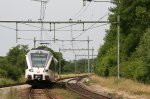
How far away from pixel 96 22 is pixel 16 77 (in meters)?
32.5

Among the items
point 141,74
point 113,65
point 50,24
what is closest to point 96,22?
point 50,24

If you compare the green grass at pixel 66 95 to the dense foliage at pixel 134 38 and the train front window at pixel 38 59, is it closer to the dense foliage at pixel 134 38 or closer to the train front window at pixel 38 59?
the train front window at pixel 38 59

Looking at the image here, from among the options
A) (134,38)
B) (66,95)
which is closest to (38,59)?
(66,95)

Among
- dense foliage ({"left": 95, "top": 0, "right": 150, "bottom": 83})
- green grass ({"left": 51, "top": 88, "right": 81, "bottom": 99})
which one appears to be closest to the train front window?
green grass ({"left": 51, "top": 88, "right": 81, "bottom": 99})

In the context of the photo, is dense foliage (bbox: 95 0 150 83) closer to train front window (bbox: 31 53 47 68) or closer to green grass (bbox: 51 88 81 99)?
train front window (bbox: 31 53 47 68)

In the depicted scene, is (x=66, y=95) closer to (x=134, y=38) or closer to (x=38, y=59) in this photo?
(x=38, y=59)

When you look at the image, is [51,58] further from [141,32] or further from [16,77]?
[16,77]

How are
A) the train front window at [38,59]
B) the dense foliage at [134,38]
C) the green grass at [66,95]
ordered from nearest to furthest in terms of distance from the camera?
the green grass at [66,95] < the train front window at [38,59] < the dense foliage at [134,38]

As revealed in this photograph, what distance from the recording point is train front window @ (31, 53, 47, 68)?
136 ft

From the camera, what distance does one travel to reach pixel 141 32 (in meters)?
57.6

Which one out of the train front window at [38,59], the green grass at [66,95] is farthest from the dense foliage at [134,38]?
the green grass at [66,95]

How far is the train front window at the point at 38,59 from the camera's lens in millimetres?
41375

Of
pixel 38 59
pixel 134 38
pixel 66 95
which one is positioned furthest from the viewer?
pixel 134 38

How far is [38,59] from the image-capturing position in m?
41.6
